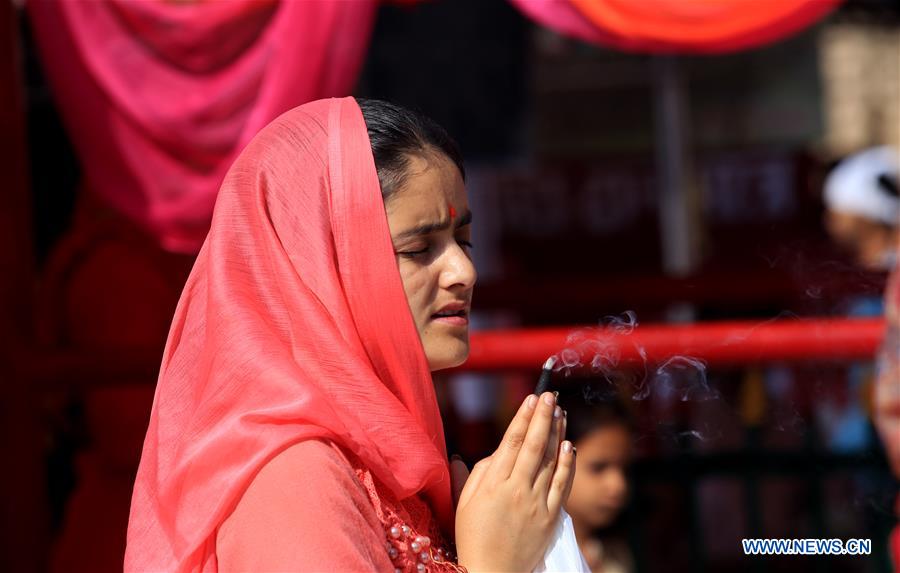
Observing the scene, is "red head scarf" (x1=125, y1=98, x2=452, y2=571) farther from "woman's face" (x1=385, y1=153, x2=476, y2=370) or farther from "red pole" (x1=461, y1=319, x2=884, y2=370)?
"red pole" (x1=461, y1=319, x2=884, y2=370)

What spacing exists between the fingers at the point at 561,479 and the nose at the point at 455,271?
0.80 feet

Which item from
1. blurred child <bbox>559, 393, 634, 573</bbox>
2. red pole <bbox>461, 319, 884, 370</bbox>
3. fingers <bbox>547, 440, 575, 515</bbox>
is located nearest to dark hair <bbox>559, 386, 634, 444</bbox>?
blurred child <bbox>559, 393, 634, 573</bbox>

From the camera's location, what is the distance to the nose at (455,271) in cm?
147

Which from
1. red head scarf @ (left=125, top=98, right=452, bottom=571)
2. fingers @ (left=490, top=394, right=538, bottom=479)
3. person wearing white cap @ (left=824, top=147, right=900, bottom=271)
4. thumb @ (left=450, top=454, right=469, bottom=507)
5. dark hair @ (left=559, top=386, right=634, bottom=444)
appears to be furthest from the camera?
person wearing white cap @ (left=824, top=147, right=900, bottom=271)

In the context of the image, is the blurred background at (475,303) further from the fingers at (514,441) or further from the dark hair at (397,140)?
the fingers at (514,441)

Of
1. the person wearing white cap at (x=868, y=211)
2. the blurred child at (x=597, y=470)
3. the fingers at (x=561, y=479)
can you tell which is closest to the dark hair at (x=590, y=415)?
the blurred child at (x=597, y=470)

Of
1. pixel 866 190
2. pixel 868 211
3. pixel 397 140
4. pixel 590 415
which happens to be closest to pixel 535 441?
pixel 397 140

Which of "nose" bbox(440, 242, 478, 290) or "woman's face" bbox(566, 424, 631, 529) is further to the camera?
"woman's face" bbox(566, 424, 631, 529)

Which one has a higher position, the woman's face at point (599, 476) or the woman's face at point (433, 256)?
the woman's face at point (433, 256)

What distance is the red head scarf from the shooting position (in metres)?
1.32

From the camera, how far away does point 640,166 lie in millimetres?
5863

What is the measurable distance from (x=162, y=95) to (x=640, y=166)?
3.56 m

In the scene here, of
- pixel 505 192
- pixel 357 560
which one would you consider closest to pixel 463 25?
pixel 505 192

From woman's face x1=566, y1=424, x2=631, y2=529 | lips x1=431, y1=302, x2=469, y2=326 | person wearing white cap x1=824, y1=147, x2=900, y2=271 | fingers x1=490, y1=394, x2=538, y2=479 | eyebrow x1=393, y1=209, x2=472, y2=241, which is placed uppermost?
eyebrow x1=393, y1=209, x2=472, y2=241
